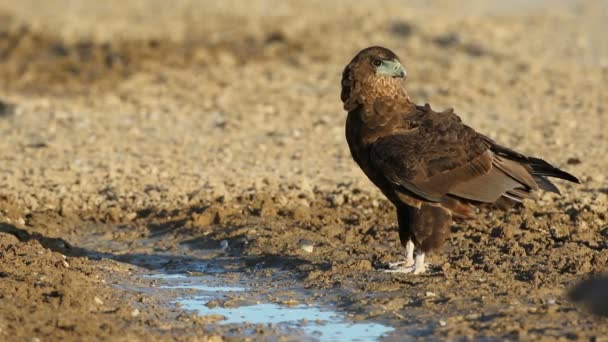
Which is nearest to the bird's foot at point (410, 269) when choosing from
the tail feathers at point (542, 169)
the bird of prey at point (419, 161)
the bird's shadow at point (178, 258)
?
the bird of prey at point (419, 161)

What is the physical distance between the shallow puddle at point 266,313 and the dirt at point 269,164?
0.13 m

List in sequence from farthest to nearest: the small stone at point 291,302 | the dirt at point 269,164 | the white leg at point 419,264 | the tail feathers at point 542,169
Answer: the tail feathers at point 542,169 → the white leg at point 419,264 → the small stone at point 291,302 → the dirt at point 269,164

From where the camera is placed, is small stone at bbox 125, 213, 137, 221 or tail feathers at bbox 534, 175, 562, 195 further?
small stone at bbox 125, 213, 137, 221

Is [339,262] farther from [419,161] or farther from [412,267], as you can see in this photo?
[419,161]

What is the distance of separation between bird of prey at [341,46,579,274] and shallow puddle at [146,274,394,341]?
3.29 feet

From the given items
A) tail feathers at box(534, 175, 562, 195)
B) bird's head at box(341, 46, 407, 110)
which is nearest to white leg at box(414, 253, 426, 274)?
tail feathers at box(534, 175, 562, 195)

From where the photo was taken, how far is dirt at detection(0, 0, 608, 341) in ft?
25.3

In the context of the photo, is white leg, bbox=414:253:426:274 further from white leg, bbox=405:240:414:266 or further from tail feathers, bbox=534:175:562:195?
tail feathers, bbox=534:175:562:195

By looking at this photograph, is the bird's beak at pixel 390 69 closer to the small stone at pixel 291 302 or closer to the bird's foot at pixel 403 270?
the bird's foot at pixel 403 270

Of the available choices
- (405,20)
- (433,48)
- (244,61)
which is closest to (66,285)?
(244,61)

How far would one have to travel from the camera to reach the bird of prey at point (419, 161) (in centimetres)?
839

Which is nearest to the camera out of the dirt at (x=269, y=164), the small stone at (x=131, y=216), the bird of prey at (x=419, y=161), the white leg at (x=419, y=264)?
the dirt at (x=269, y=164)

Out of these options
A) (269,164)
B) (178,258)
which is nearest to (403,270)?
(178,258)

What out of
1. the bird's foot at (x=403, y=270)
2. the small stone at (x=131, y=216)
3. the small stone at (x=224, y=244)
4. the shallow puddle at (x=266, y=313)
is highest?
the bird's foot at (x=403, y=270)
